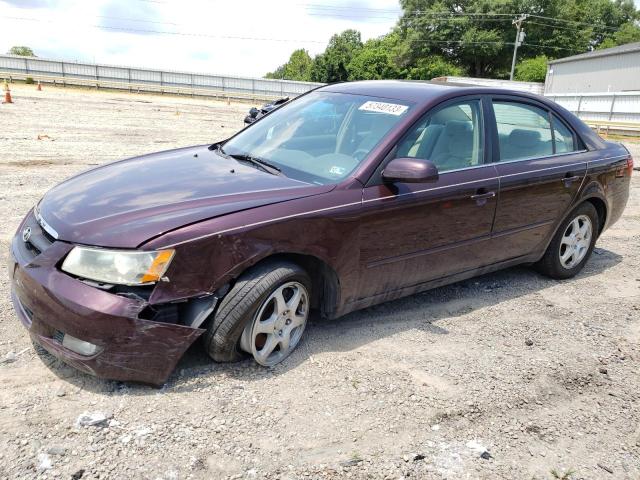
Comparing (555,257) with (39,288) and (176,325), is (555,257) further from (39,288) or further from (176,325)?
(39,288)

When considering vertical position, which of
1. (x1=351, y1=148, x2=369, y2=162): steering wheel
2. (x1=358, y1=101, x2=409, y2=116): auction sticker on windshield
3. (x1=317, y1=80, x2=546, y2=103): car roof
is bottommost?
(x1=351, y1=148, x2=369, y2=162): steering wheel

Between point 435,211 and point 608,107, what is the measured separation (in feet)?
93.8

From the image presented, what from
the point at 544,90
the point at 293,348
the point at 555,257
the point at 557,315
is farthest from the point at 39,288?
the point at 544,90

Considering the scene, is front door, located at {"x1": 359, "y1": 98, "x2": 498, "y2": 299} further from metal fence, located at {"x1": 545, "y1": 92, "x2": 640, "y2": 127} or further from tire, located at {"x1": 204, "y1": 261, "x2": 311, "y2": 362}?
metal fence, located at {"x1": 545, "y1": 92, "x2": 640, "y2": 127}

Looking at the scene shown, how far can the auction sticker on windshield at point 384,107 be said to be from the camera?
379cm

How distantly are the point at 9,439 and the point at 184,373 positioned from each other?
2.90 feet

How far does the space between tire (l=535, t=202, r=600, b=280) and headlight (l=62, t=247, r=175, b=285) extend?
11.7 feet

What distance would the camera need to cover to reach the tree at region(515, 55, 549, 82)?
58250 millimetres

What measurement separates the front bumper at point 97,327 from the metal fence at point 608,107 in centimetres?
2783

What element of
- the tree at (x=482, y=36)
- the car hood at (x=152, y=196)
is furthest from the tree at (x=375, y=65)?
the car hood at (x=152, y=196)

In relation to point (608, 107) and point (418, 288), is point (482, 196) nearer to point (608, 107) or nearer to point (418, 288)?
point (418, 288)

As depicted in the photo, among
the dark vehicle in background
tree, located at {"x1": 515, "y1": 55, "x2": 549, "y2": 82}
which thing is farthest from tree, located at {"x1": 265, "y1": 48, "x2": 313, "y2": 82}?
the dark vehicle in background

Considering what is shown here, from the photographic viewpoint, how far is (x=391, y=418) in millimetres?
2918

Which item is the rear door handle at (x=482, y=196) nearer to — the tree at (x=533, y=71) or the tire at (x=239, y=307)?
the tire at (x=239, y=307)
